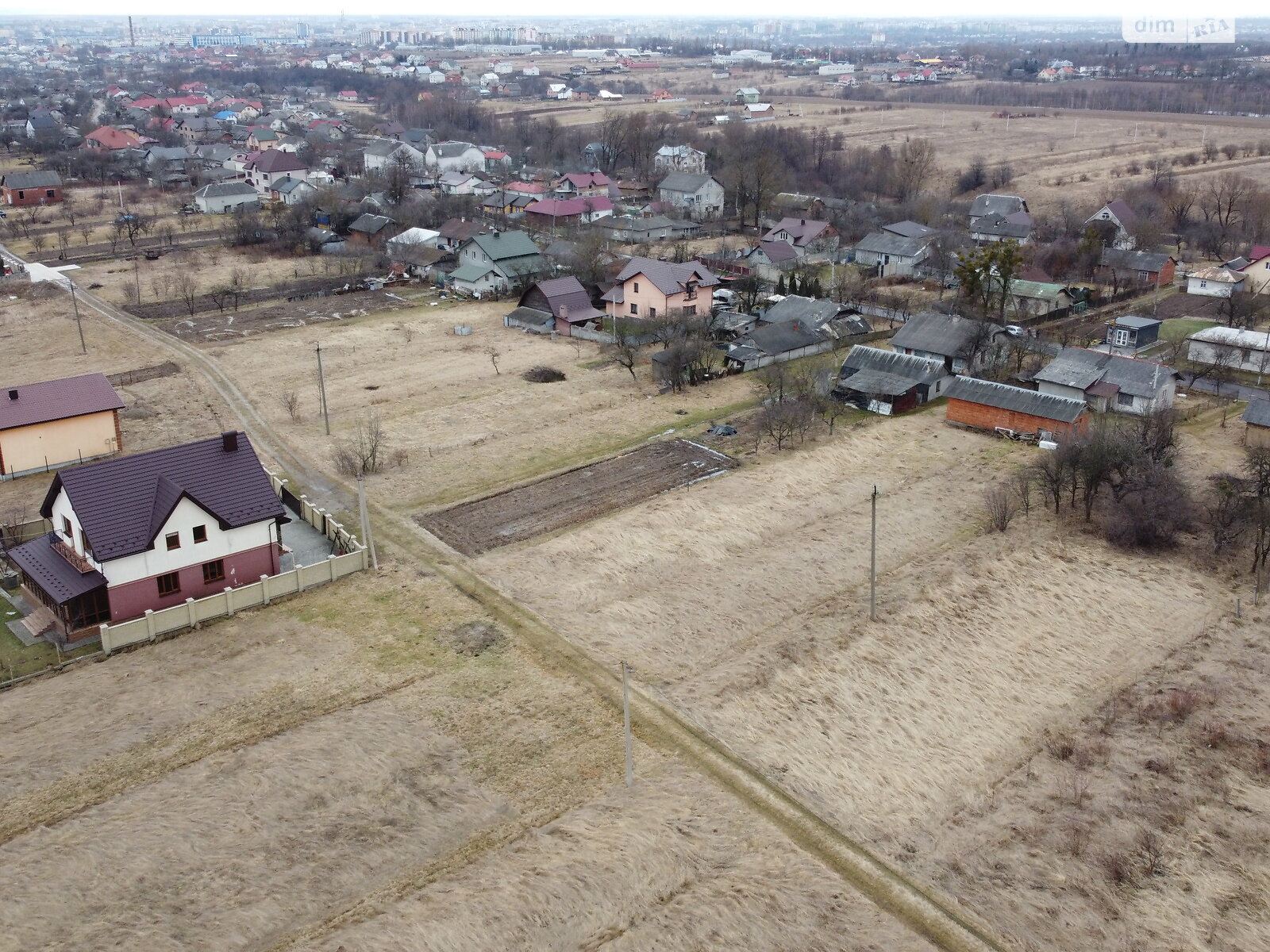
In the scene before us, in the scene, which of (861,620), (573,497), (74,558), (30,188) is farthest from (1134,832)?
(30,188)

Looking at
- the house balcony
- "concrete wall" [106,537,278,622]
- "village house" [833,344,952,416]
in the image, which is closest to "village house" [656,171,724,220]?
"village house" [833,344,952,416]

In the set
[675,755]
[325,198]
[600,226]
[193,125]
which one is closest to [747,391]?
[675,755]

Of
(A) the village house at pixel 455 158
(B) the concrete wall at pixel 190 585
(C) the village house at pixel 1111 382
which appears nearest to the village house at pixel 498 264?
(C) the village house at pixel 1111 382

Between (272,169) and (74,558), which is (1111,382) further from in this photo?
(272,169)

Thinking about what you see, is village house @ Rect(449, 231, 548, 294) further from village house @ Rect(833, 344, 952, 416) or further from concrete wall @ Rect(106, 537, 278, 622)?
concrete wall @ Rect(106, 537, 278, 622)

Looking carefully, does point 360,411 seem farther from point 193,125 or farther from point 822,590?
point 193,125
